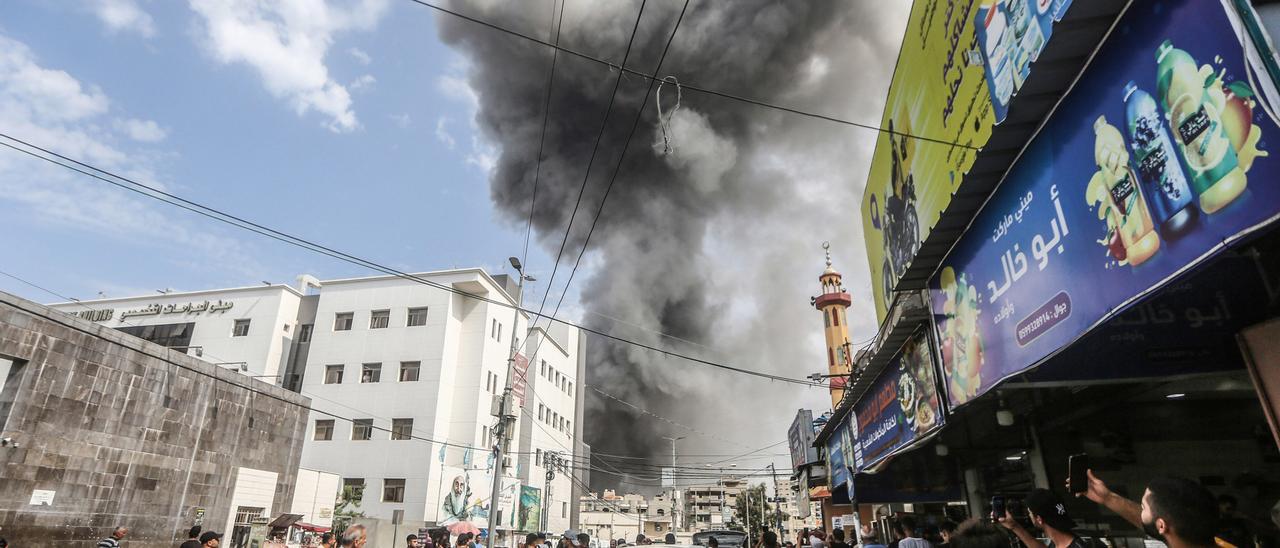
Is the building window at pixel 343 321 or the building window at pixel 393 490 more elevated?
the building window at pixel 343 321

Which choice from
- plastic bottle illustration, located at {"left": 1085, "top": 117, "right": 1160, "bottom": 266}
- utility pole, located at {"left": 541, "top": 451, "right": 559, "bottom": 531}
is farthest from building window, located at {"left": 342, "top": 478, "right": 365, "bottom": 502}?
plastic bottle illustration, located at {"left": 1085, "top": 117, "right": 1160, "bottom": 266}

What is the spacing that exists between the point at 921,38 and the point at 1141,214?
5.62m

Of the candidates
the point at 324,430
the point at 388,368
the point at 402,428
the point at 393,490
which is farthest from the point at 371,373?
the point at 393,490

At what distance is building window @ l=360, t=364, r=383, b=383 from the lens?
123 ft

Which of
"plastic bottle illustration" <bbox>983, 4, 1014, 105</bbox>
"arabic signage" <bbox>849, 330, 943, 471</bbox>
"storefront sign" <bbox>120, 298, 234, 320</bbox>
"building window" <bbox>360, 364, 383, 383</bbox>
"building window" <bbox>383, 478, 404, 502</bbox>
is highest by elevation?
"storefront sign" <bbox>120, 298, 234, 320</bbox>

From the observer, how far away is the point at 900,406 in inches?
360

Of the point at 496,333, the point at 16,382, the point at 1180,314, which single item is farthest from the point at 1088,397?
the point at 496,333

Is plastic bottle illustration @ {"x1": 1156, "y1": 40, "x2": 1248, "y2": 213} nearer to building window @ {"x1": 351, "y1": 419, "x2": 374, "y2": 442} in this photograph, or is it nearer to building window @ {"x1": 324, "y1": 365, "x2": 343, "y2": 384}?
building window @ {"x1": 351, "y1": 419, "x2": 374, "y2": 442}

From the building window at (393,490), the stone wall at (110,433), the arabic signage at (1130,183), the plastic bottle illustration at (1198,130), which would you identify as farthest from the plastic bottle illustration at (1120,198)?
the building window at (393,490)

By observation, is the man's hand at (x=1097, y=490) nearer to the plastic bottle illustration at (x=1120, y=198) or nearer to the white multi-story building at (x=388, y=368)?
the plastic bottle illustration at (x=1120, y=198)

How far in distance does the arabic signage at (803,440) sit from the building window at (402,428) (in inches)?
889

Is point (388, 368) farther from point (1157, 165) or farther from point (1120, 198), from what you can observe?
point (1157, 165)

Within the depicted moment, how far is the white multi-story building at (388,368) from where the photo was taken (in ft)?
114

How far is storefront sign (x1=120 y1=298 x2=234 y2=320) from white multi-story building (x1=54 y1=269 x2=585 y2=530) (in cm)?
8
